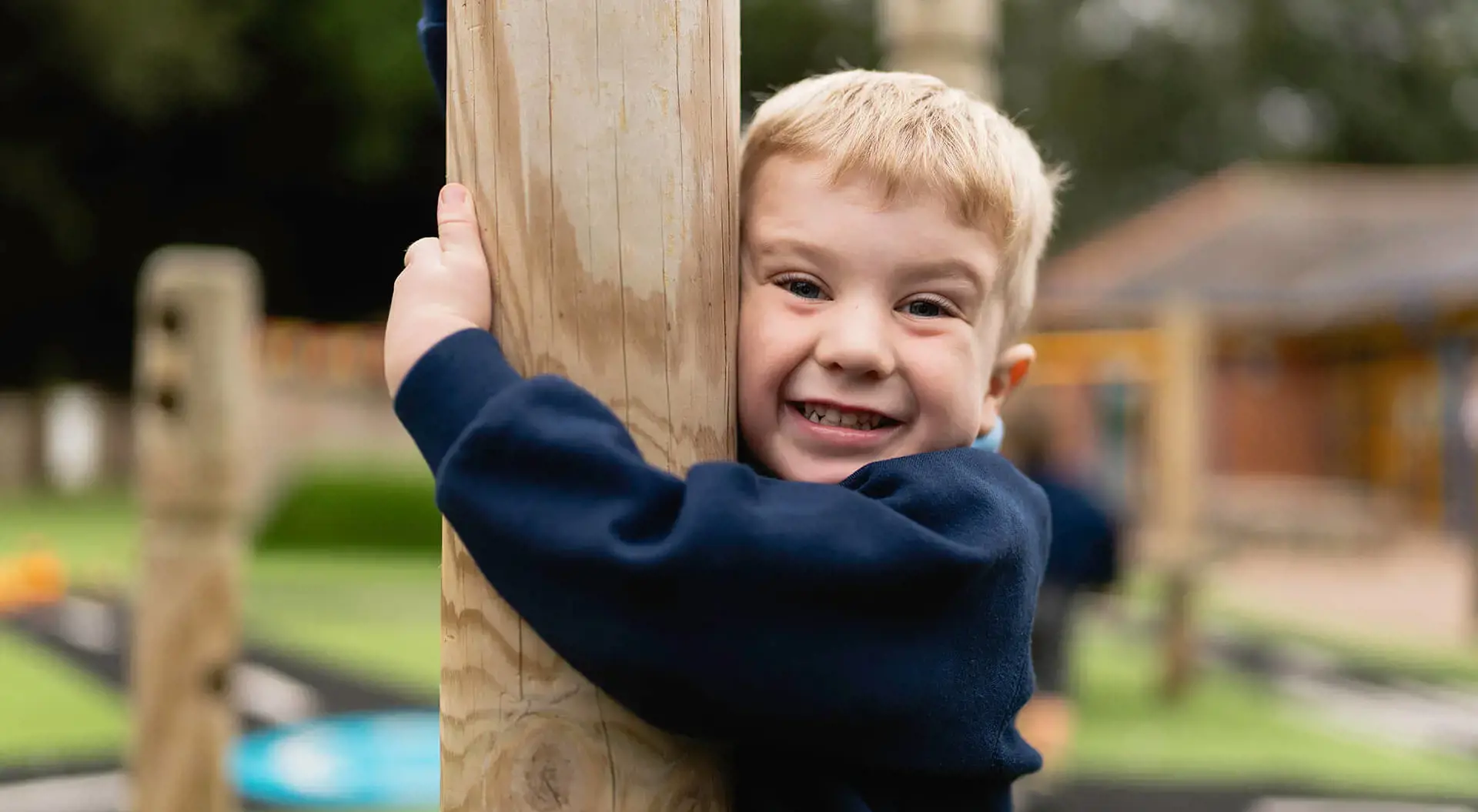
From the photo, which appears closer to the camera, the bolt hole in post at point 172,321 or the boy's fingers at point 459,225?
the boy's fingers at point 459,225

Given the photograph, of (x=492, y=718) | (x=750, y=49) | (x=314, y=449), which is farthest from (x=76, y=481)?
(x=492, y=718)

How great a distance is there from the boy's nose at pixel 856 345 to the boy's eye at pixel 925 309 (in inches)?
2.0

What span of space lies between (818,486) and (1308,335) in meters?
23.1

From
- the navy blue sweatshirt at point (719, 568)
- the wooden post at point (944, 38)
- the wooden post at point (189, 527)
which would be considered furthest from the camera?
the wooden post at point (944, 38)

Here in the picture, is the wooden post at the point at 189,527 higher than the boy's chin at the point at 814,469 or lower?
lower

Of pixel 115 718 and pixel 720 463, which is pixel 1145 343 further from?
pixel 720 463

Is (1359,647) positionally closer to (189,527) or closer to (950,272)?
(189,527)

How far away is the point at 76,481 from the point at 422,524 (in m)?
13.1

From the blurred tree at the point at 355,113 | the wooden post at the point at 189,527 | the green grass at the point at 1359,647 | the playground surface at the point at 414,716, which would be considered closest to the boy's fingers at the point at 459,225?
the wooden post at the point at 189,527

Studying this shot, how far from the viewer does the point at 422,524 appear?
1686 centimetres

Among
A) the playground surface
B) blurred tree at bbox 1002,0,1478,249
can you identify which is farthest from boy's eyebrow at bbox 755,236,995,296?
blurred tree at bbox 1002,0,1478,249

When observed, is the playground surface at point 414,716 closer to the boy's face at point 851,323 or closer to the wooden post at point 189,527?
the wooden post at point 189,527

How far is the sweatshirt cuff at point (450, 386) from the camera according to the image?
1.44 metres

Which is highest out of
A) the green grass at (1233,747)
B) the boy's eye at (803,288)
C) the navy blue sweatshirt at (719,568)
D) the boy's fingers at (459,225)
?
the boy's fingers at (459,225)
